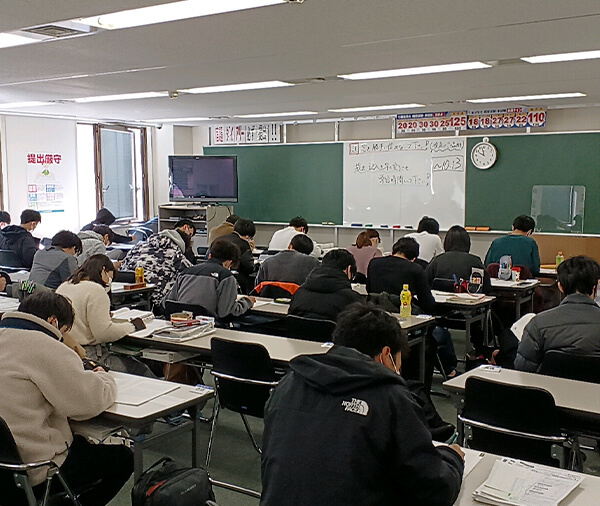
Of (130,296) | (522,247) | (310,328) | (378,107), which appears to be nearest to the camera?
(310,328)

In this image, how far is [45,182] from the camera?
9.89 m

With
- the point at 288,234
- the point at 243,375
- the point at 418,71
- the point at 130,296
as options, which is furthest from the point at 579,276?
the point at 288,234

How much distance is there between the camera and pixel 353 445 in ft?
6.08

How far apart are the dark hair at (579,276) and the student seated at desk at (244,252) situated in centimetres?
417

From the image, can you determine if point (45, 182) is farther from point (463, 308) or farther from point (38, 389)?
point (38, 389)

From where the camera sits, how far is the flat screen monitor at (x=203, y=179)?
10750 millimetres

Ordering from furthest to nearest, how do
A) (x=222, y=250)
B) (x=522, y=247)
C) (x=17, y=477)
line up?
(x=522, y=247) < (x=222, y=250) < (x=17, y=477)

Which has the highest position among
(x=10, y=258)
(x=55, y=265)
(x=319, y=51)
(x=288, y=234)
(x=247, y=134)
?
(x=319, y=51)

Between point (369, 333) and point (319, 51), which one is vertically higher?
point (319, 51)

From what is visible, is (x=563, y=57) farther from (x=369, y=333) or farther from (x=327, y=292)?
(x=369, y=333)

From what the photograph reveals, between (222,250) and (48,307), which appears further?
(222,250)

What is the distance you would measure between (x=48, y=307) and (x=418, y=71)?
368 cm

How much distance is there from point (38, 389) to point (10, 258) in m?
5.55

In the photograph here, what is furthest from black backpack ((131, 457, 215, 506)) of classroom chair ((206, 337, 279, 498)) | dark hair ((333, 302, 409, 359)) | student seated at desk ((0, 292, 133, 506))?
classroom chair ((206, 337, 279, 498))
